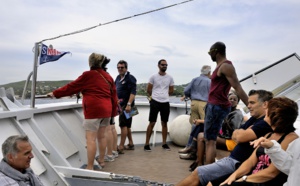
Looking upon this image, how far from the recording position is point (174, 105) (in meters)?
7.39

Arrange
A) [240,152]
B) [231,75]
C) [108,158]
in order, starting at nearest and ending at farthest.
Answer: [240,152] → [231,75] → [108,158]

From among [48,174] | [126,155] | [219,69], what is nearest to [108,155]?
[126,155]

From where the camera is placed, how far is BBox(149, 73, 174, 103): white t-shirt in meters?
6.00

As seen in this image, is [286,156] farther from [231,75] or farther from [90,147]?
[90,147]

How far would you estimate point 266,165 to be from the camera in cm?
244

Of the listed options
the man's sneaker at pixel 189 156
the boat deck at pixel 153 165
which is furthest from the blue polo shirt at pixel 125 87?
the man's sneaker at pixel 189 156

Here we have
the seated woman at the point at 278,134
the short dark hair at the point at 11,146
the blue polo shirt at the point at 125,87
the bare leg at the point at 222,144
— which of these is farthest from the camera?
the blue polo shirt at the point at 125,87

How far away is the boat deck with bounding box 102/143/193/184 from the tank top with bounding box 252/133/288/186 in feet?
5.87

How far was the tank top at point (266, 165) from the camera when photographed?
2.29m

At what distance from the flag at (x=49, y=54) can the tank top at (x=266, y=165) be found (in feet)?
8.52

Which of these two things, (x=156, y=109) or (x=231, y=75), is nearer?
(x=231, y=75)

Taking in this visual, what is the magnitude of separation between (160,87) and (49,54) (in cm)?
245

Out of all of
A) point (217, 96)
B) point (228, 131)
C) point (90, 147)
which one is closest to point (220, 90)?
point (217, 96)

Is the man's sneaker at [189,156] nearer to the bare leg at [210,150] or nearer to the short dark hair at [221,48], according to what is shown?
the bare leg at [210,150]
